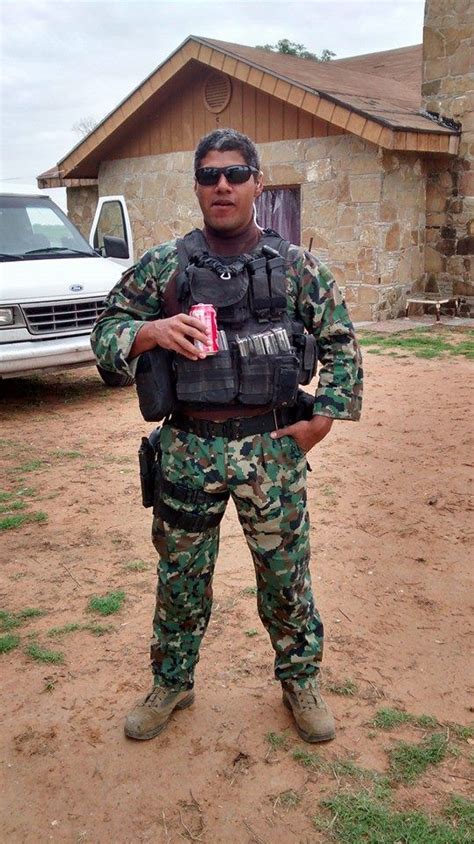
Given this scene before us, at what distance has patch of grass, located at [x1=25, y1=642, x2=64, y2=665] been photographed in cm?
305

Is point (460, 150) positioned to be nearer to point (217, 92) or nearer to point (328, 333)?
point (217, 92)

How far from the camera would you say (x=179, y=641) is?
8.50 feet

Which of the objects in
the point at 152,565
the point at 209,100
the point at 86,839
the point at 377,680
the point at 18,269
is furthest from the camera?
the point at 209,100

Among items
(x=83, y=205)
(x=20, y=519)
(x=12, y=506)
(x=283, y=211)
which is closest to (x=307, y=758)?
(x=20, y=519)

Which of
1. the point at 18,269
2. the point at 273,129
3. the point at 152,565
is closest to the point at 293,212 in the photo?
the point at 273,129

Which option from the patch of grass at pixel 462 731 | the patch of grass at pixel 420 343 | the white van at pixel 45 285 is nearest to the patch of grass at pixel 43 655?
the patch of grass at pixel 462 731

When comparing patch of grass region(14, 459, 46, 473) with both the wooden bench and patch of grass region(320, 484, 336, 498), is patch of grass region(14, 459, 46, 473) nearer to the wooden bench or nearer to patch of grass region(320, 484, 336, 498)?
patch of grass region(320, 484, 336, 498)

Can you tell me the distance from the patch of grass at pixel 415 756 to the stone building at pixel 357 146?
8.42 meters

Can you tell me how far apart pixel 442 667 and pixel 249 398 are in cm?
144

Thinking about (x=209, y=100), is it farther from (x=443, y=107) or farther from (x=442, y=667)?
(x=442, y=667)

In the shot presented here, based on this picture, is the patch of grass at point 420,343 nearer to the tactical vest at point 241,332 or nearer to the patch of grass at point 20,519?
the patch of grass at point 20,519

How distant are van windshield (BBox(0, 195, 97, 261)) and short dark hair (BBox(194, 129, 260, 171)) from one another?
513 centimetres

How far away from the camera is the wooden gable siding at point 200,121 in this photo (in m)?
11.1

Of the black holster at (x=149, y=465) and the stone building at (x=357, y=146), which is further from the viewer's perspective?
the stone building at (x=357, y=146)
